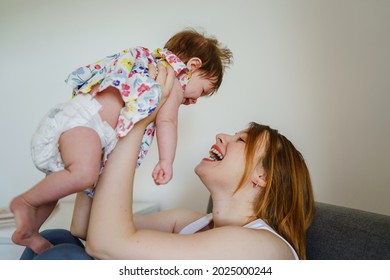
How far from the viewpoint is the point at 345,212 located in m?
1.04

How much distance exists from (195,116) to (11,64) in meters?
1.18

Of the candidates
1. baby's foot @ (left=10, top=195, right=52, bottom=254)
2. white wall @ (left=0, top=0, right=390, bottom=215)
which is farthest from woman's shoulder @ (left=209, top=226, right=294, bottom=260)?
white wall @ (left=0, top=0, right=390, bottom=215)

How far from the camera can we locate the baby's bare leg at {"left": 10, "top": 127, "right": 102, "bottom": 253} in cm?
86

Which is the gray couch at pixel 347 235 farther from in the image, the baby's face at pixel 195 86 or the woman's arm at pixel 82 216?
the woman's arm at pixel 82 216

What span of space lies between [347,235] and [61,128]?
0.80 meters

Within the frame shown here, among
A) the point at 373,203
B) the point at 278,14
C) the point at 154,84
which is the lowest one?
the point at 373,203

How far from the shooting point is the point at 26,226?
93 cm

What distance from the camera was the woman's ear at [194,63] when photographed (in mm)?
1230

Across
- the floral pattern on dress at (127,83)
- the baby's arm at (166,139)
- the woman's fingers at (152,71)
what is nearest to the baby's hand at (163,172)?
the baby's arm at (166,139)

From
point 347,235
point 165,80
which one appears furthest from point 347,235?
point 165,80

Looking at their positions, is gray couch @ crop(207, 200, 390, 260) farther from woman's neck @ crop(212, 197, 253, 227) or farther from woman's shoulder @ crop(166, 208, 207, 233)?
woman's shoulder @ crop(166, 208, 207, 233)

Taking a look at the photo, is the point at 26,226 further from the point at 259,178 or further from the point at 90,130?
the point at 259,178
